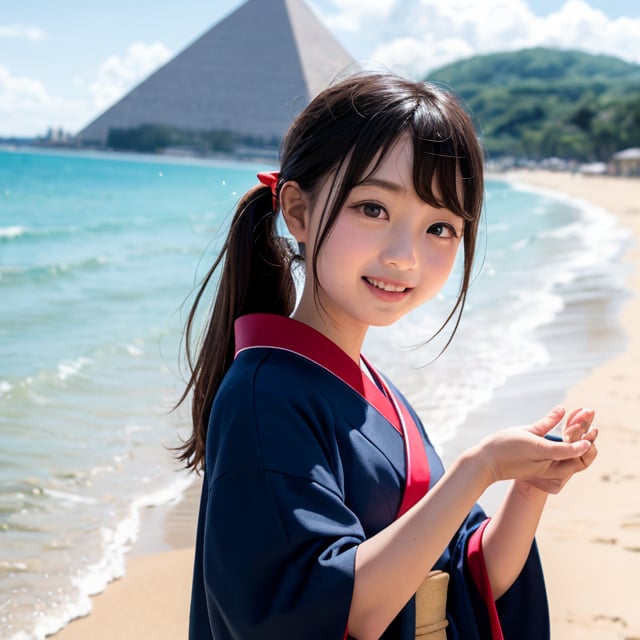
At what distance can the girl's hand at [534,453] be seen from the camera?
3.19ft

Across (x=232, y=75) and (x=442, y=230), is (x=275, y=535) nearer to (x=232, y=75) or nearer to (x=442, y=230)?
(x=442, y=230)

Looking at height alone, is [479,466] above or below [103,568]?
above

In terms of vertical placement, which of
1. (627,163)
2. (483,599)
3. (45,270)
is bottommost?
(45,270)

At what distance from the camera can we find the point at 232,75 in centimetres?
7812

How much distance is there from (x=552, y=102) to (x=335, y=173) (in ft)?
355

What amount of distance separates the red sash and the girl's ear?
13cm

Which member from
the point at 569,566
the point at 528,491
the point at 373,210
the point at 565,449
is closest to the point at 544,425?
the point at 565,449

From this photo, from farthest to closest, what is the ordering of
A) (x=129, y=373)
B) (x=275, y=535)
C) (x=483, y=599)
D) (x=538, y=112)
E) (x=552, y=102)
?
(x=552, y=102) < (x=538, y=112) < (x=129, y=373) < (x=483, y=599) < (x=275, y=535)

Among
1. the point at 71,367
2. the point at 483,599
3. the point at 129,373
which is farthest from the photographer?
→ the point at 71,367

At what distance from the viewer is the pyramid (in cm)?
7488

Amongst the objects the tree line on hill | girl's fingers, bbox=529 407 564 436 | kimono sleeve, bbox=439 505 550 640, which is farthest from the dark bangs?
the tree line on hill

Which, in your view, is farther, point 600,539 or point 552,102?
point 552,102

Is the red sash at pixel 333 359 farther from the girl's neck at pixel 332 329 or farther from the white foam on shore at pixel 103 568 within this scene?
the white foam on shore at pixel 103 568

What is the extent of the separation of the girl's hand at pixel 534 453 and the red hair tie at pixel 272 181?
17.2 inches
